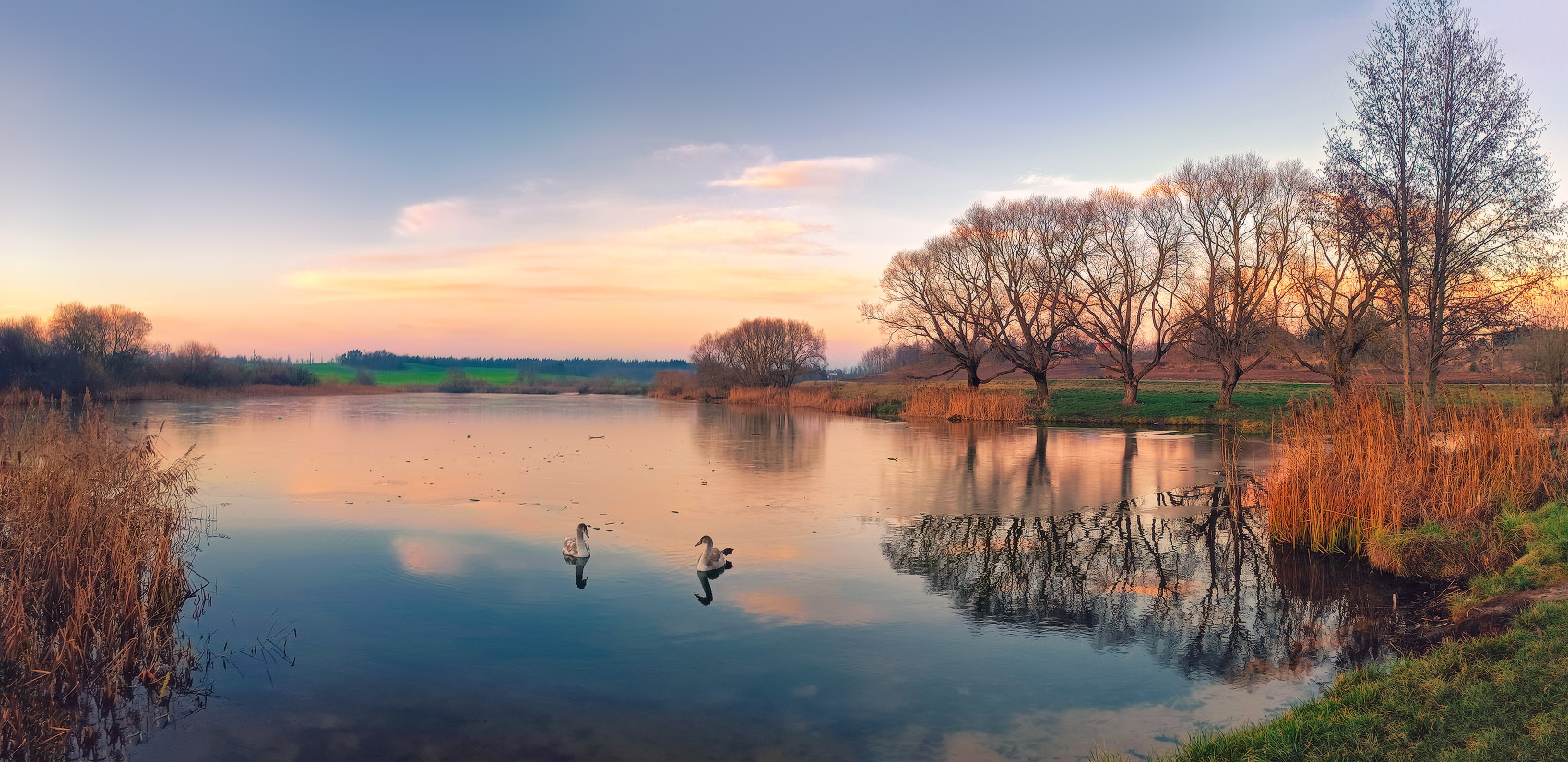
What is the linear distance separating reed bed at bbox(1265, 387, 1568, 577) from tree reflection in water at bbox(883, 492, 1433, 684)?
434mm

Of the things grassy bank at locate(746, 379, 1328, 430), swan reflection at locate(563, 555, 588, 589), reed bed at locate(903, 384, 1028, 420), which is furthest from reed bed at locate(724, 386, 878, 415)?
swan reflection at locate(563, 555, 588, 589)

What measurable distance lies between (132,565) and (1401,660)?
989 cm

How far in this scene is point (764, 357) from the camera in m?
59.9

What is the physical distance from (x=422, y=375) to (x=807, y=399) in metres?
79.6

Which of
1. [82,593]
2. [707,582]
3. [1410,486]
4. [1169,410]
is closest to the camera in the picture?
[82,593]

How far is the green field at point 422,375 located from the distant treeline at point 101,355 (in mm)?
27983

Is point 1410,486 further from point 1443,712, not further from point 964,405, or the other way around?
point 964,405

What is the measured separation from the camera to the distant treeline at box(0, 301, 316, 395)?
42531 millimetres

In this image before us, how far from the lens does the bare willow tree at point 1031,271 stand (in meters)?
34.2

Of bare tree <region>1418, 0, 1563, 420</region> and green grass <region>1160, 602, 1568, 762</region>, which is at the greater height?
bare tree <region>1418, 0, 1563, 420</region>

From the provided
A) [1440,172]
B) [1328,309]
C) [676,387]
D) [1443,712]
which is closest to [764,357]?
[676,387]

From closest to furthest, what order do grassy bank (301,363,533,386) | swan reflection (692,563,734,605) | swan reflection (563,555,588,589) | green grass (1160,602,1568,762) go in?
green grass (1160,602,1568,762) < swan reflection (692,563,734,605) < swan reflection (563,555,588,589) < grassy bank (301,363,533,386)

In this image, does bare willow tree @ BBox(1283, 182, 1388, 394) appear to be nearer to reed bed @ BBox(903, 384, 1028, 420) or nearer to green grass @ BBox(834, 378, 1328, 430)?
green grass @ BBox(834, 378, 1328, 430)

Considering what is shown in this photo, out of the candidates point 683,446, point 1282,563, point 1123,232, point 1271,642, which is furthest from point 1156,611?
point 1123,232
